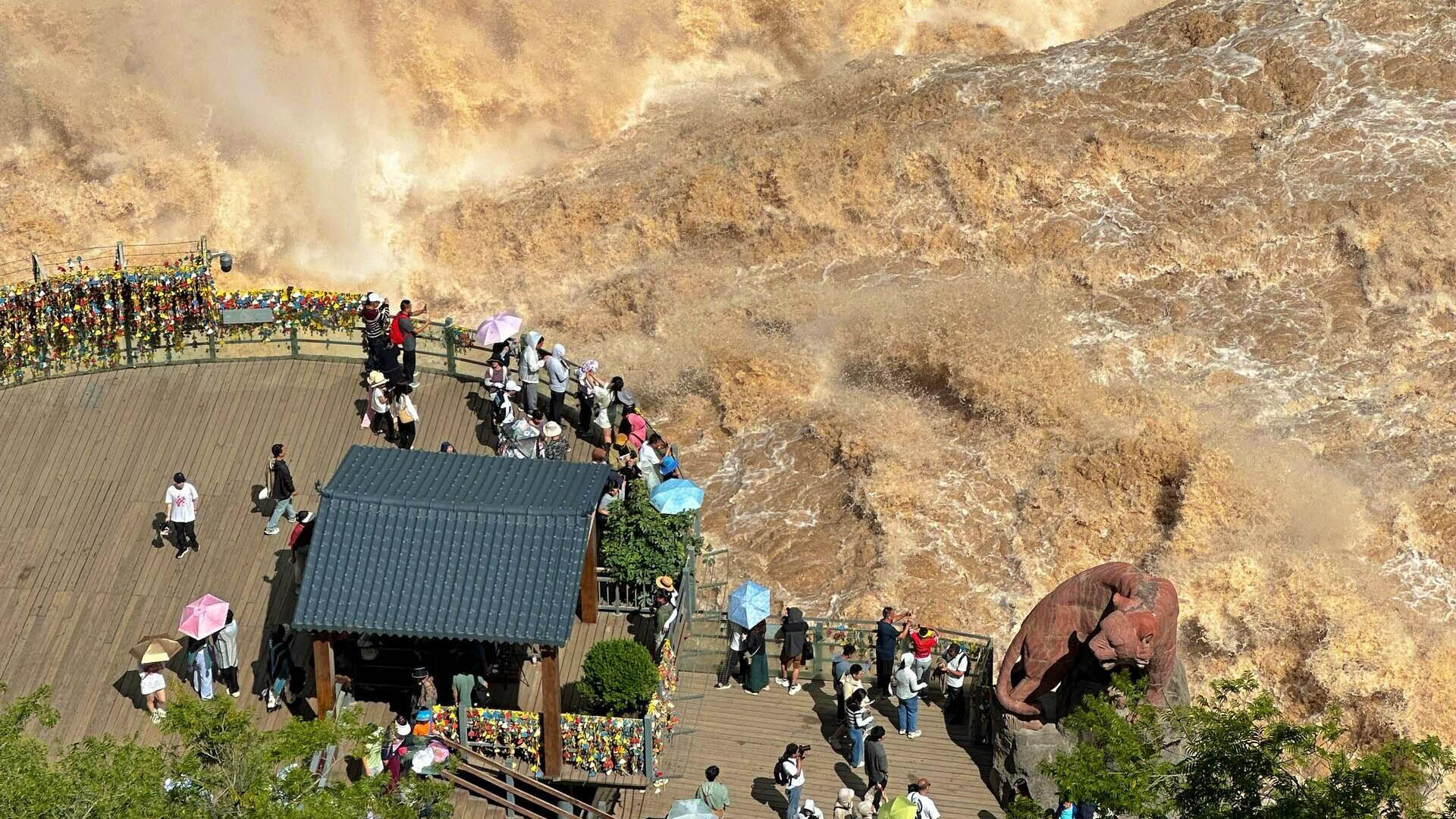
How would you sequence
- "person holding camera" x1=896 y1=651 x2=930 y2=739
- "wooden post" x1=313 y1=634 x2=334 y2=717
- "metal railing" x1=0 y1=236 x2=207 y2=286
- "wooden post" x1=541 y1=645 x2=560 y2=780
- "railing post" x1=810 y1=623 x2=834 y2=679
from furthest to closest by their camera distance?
"metal railing" x1=0 y1=236 x2=207 y2=286
"railing post" x1=810 y1=623 x2=834 y2=679
"person holding camera" x1=896 y1=651 x2=930 y2=739
"wooden post" x1=313 y1=634 x2=334 y2=717
"wooden post" x1=541 y1=645 x2=560 y2=780

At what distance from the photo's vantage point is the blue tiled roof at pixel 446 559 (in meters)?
21.4

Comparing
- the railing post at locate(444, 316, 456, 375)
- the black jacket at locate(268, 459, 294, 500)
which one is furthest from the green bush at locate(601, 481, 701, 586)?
the railing post at locate(444, 316, 456, 375)

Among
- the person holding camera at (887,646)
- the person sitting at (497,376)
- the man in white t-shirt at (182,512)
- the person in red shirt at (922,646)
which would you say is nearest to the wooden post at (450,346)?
the person sitting at (497,376)

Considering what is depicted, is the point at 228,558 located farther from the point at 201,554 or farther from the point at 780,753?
the point at 780,753

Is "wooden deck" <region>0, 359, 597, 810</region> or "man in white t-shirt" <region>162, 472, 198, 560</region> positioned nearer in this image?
"wooden deck" <region>0, 359, 597, 810</region>

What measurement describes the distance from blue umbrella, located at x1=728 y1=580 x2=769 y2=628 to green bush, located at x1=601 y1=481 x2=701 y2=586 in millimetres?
1005

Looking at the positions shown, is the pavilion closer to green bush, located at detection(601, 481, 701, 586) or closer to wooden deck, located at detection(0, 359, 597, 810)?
green bush, located at detection(601, 481, 701, 586)

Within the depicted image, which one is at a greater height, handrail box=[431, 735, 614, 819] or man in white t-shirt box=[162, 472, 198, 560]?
man in white t-shirt box=[162, 472, 198, 560]

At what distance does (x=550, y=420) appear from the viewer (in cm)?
2745

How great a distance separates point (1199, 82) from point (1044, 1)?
9.05 metres

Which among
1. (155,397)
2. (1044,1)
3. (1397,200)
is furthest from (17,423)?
(1044,1)

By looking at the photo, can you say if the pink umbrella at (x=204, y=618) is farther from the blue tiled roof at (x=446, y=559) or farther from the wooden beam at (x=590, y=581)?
the wooden beam at (x=590, y=581)

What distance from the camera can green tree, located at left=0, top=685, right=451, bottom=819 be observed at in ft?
54.2

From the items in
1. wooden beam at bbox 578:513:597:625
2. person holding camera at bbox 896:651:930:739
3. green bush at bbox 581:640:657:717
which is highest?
wooden beam at bbox 578:513:597:625
